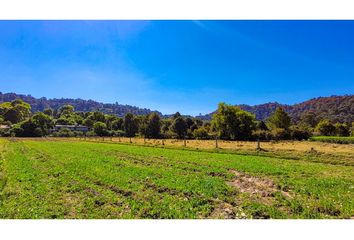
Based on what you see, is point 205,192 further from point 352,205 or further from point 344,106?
point 344,106

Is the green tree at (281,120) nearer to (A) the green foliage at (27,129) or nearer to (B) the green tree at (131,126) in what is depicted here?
(B) the green tree at (131,126)

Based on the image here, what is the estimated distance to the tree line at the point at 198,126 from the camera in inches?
2574

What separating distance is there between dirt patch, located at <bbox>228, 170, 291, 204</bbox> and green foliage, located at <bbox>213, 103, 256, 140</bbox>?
160ft

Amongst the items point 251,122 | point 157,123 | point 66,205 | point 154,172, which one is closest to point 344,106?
point 251,122

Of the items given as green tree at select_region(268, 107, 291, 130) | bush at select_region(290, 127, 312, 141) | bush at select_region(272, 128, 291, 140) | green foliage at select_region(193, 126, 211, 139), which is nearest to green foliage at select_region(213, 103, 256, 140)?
bush at select_region(272, 128, 291, 140)

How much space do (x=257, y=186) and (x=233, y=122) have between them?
52.7 metres

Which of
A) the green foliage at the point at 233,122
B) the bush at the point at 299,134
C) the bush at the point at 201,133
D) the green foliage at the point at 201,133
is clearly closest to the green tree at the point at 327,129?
the bush at the point at 299,134

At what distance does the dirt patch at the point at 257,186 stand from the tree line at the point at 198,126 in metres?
37.4

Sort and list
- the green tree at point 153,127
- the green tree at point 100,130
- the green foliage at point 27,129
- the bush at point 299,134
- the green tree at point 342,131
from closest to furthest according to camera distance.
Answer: the bush at point 299,134 → the green tree at point 153,127 → the green foliage at point 27,129 → the green tree at point 342,131 → the green tree at point 100,130

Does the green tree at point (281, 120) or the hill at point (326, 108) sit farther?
the hill at point (326, 108)

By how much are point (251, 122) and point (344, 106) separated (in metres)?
66.3
